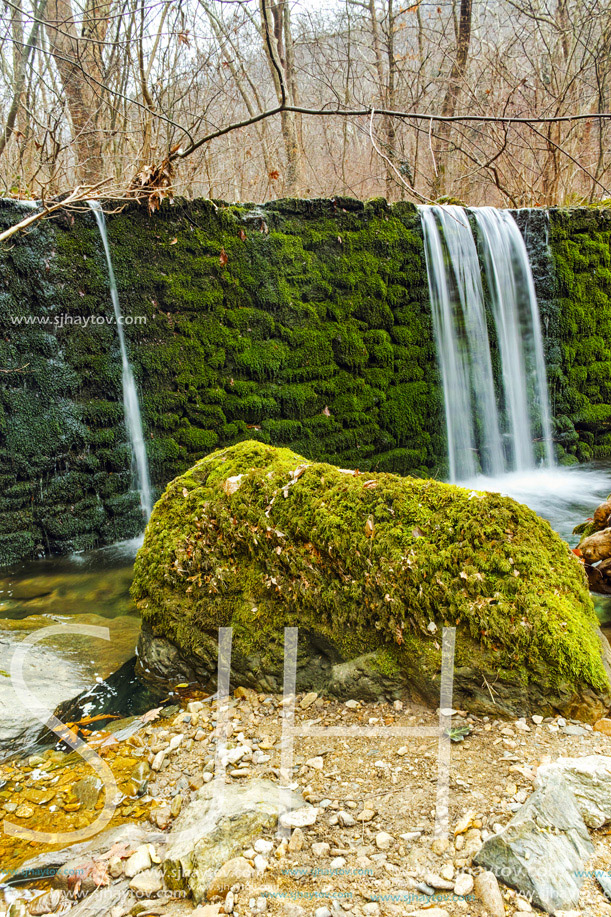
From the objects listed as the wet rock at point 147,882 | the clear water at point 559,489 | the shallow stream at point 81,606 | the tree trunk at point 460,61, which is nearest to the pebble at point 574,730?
the shallow stream at point 81,606

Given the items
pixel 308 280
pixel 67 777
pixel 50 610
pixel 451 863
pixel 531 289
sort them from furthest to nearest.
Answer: pixel 531 289 < pixel 308 280 < pixel 50 610 < pixel 67 777 < pixel 451 863

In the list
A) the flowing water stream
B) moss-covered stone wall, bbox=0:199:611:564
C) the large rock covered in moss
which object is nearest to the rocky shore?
the large rock covered in moss

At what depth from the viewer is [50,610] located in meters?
3.85

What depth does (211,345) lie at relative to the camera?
5.45m

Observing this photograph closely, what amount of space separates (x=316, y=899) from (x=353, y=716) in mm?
790

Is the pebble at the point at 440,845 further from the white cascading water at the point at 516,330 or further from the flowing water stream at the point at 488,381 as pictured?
the white cascading water at the point at 516,330

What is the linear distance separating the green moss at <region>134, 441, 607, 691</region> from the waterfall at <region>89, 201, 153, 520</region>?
2539 mm

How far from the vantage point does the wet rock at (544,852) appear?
1.25m

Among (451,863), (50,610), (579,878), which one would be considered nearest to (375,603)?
(451,863)

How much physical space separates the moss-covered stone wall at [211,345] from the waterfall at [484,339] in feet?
0.68

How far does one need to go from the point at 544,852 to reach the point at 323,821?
0.62 meters

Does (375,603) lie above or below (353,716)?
above

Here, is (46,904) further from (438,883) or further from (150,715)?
(438,883)

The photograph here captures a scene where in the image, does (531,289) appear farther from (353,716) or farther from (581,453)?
(353,716)
